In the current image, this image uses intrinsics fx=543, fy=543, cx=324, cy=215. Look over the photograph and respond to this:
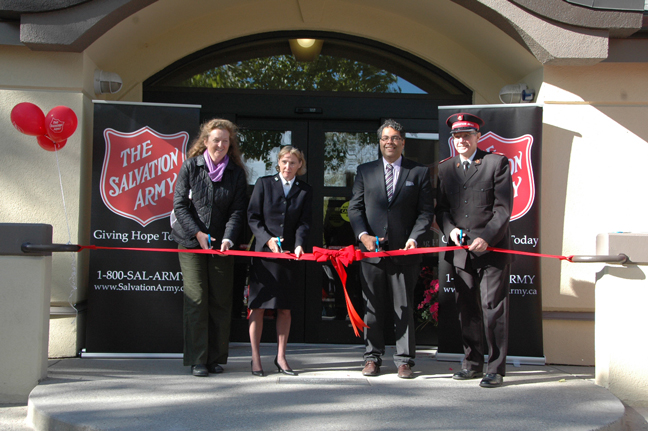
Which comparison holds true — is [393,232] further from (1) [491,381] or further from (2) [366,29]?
(2) [366,29]

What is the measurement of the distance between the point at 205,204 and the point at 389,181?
1513 mm

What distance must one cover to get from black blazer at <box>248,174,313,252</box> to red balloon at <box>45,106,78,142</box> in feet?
5.64

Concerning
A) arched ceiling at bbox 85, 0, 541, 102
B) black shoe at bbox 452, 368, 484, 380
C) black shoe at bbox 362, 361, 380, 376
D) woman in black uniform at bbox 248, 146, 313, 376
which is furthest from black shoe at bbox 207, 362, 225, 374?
arched ceiling at bbox 85, 0, 541, 102

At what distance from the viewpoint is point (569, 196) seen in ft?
17.4

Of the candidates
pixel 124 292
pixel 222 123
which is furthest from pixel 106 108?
pixel 124 292

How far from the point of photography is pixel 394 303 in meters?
4.39

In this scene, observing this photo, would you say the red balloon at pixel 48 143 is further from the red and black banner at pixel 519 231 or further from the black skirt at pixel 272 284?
the red and black banner at pixel 519 231

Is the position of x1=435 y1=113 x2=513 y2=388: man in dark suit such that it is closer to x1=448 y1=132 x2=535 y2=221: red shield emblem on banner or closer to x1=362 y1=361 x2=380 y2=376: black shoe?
x1=362 y1=361 x2=380 y2=376: black shoe

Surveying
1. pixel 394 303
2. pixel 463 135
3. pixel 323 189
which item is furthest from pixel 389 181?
pixel 323 189

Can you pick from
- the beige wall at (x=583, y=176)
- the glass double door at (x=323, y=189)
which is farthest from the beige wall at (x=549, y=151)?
the glass double door at (x=323, y=189)

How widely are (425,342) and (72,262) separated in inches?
146

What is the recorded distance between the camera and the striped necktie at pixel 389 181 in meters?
4.44

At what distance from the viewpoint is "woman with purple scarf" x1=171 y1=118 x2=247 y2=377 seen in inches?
172

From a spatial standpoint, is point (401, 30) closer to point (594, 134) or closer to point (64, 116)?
point (594, 134)
